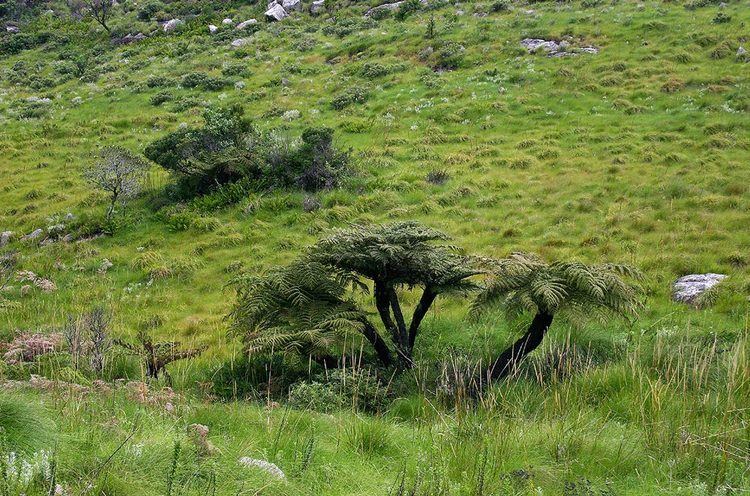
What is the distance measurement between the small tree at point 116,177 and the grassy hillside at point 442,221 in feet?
1.68

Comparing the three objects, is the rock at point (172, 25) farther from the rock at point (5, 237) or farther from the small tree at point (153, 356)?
the small tree at point (153, 356)

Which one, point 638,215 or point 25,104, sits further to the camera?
point 25,104

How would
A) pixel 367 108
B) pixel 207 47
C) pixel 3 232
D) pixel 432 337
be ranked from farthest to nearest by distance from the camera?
pixel 207 47 → pixel 367 108 → pixel 3 232 → pixel 432 337

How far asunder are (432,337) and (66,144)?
2369 cm

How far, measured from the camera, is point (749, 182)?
571 inches

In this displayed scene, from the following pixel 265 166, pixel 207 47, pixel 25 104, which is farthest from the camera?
pixel 207 47

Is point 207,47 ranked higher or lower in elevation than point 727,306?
higher

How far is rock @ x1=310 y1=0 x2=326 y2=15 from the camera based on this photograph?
1815 inches

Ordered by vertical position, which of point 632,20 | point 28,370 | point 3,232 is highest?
point 632,20

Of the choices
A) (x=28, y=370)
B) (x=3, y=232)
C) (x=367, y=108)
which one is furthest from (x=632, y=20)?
(x=28, y=370)

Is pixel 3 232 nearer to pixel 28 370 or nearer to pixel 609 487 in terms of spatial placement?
pixel 28 370

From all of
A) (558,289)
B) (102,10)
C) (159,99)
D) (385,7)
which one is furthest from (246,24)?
(558,289)

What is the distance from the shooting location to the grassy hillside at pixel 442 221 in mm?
4246

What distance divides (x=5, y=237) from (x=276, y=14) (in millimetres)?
34216
